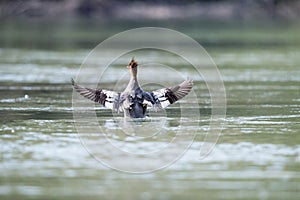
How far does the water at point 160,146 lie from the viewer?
11.9m

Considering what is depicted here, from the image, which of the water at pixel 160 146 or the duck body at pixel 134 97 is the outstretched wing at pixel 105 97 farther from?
the water at pixel 160 146

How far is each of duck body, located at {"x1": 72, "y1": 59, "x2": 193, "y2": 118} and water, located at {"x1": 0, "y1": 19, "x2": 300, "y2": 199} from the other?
0.88ft

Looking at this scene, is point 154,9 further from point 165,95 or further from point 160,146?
point 160,146

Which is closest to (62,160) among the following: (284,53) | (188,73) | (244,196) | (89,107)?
(244,196)

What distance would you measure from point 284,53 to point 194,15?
37749 mm

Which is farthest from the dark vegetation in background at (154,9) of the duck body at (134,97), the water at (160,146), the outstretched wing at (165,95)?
the duck body at (134,97)

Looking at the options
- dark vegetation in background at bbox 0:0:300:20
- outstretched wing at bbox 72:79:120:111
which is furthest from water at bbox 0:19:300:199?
dark vegetation in background at bbox 0:0:300:20

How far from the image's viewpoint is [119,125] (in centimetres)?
1659

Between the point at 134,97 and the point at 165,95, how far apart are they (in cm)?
109

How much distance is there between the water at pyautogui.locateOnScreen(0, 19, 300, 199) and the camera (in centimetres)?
1187

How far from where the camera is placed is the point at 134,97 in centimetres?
1689

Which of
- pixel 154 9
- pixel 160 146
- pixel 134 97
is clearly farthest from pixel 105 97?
pixel 154 9

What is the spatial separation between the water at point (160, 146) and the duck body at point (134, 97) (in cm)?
27

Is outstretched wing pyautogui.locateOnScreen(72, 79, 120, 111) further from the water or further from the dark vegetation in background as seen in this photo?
the dark vegetation in background
